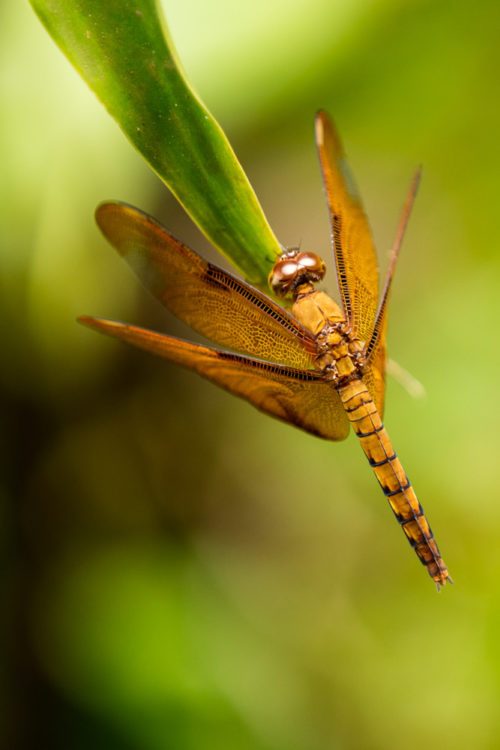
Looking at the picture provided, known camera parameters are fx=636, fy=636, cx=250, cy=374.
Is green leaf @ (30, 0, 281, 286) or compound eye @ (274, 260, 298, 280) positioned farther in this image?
compound eye @ (274, 260, 298, 280)

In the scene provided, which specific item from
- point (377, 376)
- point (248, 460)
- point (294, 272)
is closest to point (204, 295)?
point (294, 272)

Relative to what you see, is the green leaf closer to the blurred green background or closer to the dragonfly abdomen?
the dragonfly abdomen

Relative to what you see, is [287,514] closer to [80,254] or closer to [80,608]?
[80,608]

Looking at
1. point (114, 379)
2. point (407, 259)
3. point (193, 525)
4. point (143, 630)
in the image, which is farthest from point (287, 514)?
point (407, 259)

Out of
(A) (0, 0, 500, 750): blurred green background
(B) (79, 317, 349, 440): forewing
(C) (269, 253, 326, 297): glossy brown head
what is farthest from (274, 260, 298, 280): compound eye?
(A) (0, 0, 500, 750): blurred green background

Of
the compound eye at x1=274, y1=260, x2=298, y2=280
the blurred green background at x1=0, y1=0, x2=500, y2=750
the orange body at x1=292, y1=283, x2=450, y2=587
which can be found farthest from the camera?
the blurred green background at x1=0, y1=0, x2=500, y2=750

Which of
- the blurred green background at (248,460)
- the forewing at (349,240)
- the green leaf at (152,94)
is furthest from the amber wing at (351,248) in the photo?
the blurred green background at (248,460)

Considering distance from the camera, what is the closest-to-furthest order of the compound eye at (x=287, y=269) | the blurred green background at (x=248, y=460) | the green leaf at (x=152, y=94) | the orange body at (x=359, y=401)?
the green leaf at (x=152, y=94)
the compound eye at (x=287, y=269)
the orange body at (x=359, y=401)
the blurred green background at (x=248, y=460)

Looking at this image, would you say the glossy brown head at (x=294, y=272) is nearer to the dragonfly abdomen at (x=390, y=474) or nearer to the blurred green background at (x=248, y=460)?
the dragonfly abdomen at (x=390, y=474)
